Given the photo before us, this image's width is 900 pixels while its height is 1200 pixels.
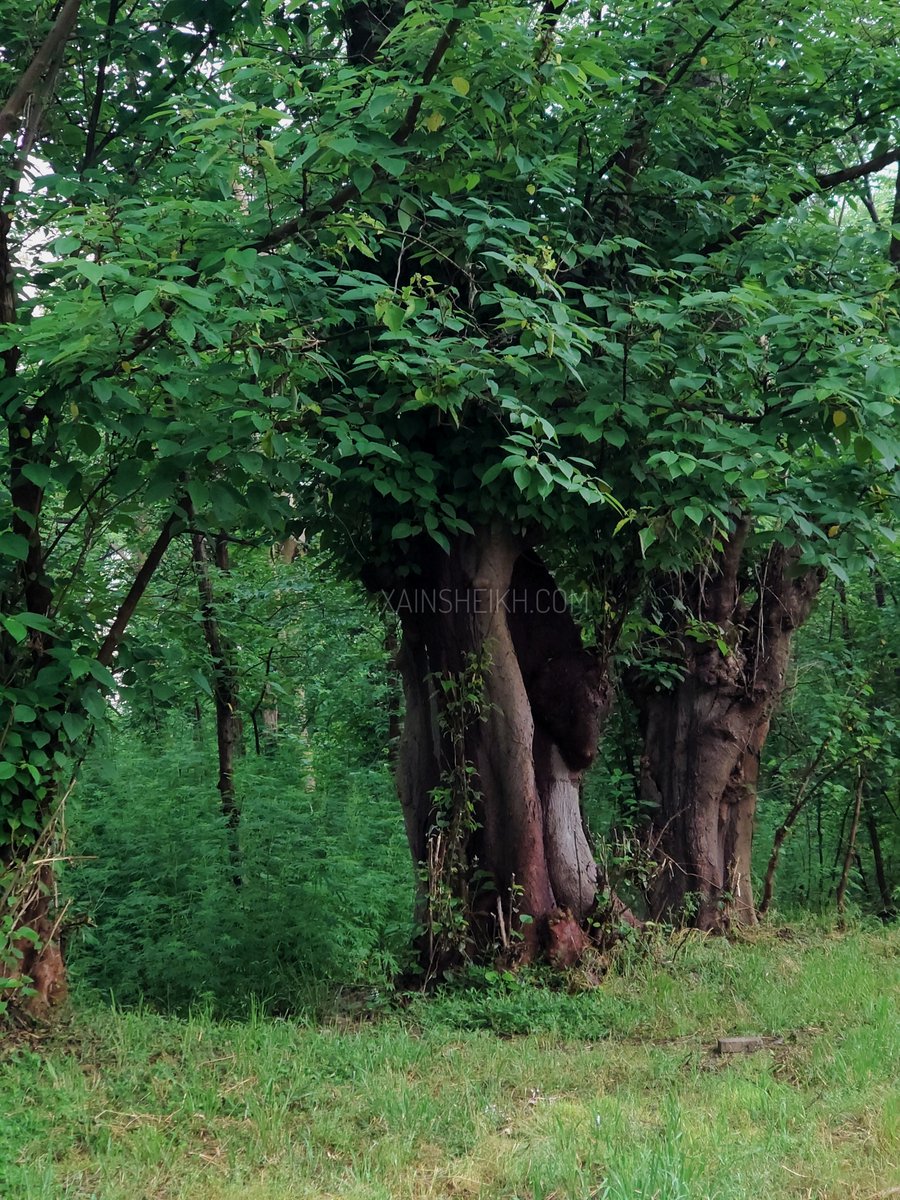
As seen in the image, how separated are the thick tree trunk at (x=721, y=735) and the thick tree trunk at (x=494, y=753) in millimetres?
1897

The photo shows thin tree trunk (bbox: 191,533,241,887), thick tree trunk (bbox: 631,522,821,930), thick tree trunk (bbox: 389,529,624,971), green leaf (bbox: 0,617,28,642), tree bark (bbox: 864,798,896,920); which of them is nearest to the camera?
green leaf (bbox: 0,617,28,642)

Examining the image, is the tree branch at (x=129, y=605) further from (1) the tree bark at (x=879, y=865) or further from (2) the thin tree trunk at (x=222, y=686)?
(1) the tree bark at (x=879, y=865)

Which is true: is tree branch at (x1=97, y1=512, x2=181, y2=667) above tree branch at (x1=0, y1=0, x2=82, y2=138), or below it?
below

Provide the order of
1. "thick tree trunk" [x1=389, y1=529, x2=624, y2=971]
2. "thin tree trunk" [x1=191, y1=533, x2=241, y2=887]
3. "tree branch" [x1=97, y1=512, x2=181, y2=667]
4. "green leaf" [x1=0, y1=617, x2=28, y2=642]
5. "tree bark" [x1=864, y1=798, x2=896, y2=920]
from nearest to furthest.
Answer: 1. "green leaf" [x1=0, y1=617, x2=28, y2=642]
2. "tree branch" [x1=97, y1=512, x2=181, y2=667]
3. "thick tree trunk" [x1=389, y1=529, x2=624, y2=971]
4. "thin tree trunk" [x1=191, y1=533, x2=241, y2=887]
5. "tree bark" [x1=864, y1=798, x2=896, y2=920]

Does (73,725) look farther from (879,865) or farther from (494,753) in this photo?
(879,865)

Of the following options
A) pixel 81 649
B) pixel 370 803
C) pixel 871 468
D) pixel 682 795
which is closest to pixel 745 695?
pixel 682 795

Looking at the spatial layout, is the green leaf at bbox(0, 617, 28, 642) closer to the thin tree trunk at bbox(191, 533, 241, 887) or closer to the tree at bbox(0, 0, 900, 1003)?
the tree at bbox(0, 0, 900, 1003)

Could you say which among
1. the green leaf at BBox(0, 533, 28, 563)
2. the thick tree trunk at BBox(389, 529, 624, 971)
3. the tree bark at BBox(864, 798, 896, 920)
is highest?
the green leaf at BBox(0, 533, 28, 563)

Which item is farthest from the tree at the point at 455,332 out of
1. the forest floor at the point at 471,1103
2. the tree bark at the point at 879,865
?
the tree bark at the point at 879,865

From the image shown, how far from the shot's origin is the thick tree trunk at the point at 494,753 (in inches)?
283

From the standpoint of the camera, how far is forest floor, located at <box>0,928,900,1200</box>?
12.6 feet

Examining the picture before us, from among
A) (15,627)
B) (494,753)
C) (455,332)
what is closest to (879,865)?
(494,753)

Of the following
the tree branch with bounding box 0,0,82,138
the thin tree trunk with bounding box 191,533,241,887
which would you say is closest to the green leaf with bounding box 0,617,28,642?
the tree branch with bounding box 0,0,82,138

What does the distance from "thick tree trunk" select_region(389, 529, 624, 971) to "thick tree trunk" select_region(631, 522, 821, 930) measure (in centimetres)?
190
